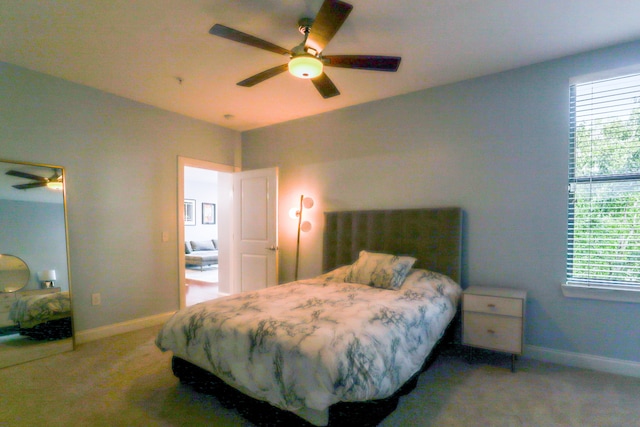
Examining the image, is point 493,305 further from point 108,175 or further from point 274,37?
point 108,175

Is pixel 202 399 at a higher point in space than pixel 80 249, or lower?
lower

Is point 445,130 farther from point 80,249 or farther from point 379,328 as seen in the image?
point 80,249

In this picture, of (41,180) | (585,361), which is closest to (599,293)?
(585,361)

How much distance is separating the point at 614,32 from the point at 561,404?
9.16 ft

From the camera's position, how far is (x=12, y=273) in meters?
2.77

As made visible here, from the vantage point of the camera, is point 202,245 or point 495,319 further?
point 202,245

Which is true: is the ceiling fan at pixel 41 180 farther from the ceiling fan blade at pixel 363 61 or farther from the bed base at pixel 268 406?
the ceiling fan blade at pixel 363 61

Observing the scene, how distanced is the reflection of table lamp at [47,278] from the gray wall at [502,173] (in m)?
3.12

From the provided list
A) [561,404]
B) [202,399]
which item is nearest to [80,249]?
[202,399]

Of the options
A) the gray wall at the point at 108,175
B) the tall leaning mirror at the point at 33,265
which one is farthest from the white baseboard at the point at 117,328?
the tall leaning mirror at the point at 33,265

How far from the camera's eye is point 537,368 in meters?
2.64

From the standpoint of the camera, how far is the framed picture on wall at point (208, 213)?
9.61 m

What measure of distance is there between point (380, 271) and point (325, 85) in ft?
5.66

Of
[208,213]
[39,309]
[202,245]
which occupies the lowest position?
[202,245]
